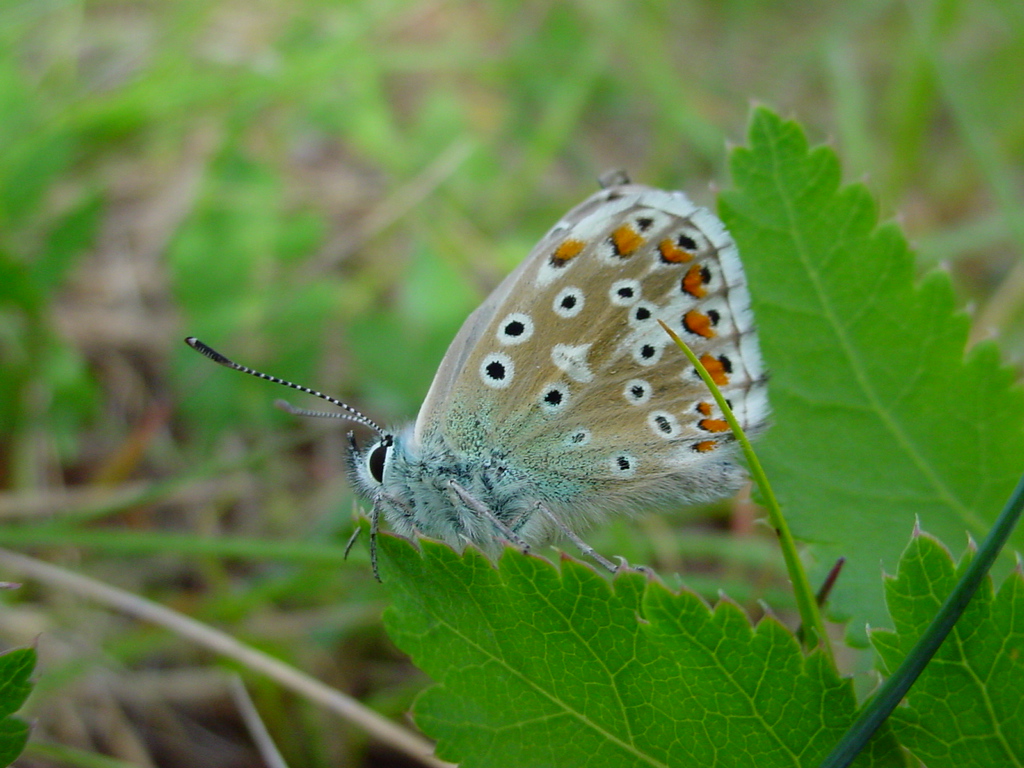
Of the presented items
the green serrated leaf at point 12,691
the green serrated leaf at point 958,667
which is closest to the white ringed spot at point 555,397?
the green serrated leaf at point 958,667

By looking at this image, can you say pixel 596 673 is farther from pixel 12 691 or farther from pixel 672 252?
pixel 672 252

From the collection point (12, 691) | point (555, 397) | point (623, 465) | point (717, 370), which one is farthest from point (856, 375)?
point (12, 691)

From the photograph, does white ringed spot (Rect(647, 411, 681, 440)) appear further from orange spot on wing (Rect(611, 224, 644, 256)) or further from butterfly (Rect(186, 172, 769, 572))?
orange spot on wing (Rect(611, 224, 644, 256))

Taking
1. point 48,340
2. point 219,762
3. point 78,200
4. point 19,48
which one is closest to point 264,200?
point 78,200

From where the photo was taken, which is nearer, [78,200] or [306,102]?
[78,200]

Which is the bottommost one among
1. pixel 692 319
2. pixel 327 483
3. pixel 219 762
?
pixel 219 762

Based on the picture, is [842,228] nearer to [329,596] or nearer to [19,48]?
[329,596]
